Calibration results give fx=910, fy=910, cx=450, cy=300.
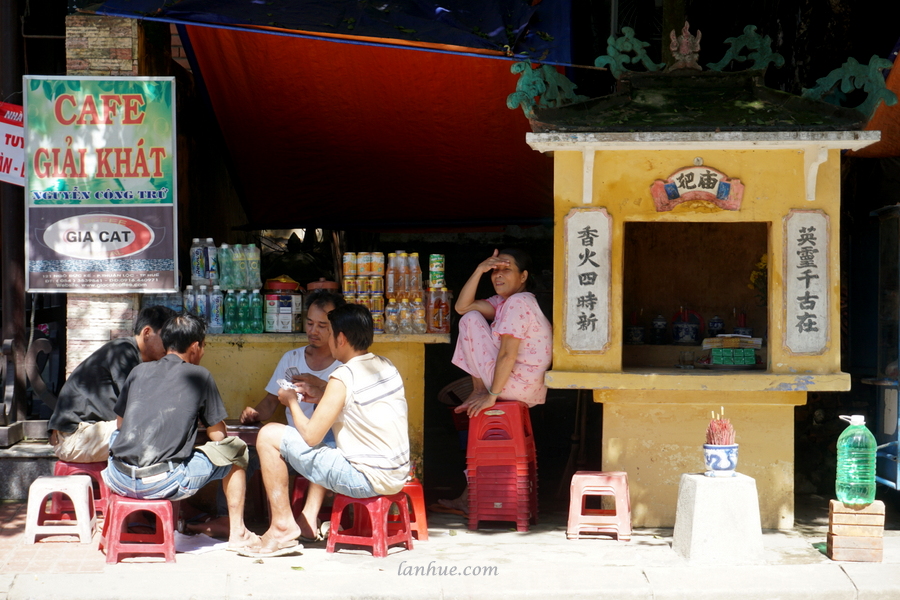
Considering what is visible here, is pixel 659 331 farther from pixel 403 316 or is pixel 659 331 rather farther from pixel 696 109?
pixel 403 316

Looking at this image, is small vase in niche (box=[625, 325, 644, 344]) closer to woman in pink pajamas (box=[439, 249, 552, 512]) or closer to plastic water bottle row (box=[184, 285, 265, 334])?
woman in pink pajamas (box=[439, 249, 552, 512])

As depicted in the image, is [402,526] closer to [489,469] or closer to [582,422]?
[489,469]

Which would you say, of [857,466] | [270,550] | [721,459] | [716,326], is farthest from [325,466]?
[716,326]

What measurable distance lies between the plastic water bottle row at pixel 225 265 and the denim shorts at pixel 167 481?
158cm

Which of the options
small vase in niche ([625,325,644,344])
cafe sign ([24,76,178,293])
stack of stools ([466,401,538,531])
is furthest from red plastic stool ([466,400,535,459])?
cafe sign ([24,76,178,293])

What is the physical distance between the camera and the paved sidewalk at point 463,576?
14.9 feet

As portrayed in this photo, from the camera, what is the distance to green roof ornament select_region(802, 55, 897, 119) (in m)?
5.36

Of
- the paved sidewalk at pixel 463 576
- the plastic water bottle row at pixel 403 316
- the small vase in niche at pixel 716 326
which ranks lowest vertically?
the paved sidewalk at pixel 463 576

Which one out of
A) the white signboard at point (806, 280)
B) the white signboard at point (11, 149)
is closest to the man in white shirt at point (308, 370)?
the white signboard at point (11, 149)

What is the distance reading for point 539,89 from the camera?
18.4ft

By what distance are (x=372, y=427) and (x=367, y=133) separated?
3.09 meters

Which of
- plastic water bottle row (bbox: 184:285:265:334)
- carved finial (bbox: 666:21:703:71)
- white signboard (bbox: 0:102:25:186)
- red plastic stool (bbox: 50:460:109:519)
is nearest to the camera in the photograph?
red plastic stool (bbox: 50:460:109:519)

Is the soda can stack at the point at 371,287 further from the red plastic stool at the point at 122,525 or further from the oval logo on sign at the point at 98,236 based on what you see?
the red plastic stool at the point at 122,525

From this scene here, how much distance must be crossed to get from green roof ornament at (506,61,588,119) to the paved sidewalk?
2610mm
